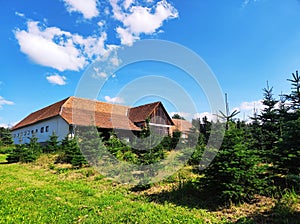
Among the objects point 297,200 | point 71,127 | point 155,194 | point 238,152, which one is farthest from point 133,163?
point 71,127

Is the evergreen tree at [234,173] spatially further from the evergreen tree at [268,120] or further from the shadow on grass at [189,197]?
the evergreen tree at [268,120]

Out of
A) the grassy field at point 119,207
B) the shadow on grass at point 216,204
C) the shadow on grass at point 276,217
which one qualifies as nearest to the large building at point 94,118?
the grassy field at point 119,207

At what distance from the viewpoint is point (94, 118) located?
2283 cm

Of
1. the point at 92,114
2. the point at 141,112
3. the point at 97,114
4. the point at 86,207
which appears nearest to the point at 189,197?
the point at 86,207

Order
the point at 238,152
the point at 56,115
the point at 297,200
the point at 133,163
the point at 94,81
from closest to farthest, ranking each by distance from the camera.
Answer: the point at 297,200, the point at 238,152, the point at 133,163, the point at 94,81, the point at 56,115

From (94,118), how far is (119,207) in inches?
717

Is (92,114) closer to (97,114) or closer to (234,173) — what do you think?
(97,114)

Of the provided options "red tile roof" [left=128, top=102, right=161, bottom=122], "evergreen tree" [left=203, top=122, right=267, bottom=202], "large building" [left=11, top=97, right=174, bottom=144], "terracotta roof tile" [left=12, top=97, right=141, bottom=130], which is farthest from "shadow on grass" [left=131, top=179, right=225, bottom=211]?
"red tile roof" [left=128, top=102, right=161, bottom=122]

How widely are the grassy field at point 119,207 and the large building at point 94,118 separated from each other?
1447 cm

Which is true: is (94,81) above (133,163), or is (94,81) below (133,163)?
above

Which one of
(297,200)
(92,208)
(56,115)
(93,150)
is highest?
(56,115)

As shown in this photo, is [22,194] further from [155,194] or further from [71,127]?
[71,127]

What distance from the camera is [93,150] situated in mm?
11711

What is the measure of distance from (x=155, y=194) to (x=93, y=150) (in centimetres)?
607
